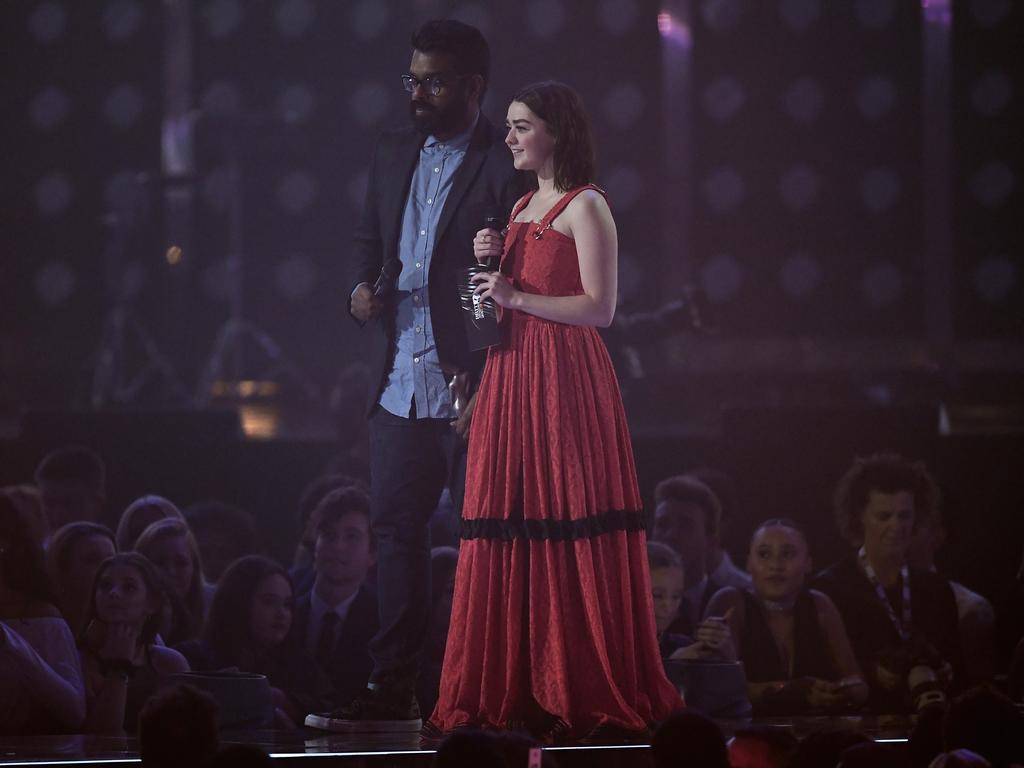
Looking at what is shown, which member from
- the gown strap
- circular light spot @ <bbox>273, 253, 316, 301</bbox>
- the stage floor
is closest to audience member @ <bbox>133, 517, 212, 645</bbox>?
the stage floor

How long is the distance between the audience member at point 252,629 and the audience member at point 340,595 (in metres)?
0.12

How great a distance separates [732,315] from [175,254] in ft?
9.68

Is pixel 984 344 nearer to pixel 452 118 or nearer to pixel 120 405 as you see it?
pixel 120 405

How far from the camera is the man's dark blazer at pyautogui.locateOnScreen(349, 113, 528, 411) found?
3533 millimetres

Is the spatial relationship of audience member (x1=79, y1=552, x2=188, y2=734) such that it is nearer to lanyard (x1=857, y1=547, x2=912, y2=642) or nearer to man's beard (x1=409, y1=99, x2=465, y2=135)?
man's beard (x1=409, y1=99, x2=465, y2=135)

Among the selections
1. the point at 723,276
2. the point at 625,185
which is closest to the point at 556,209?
the point at 625,185

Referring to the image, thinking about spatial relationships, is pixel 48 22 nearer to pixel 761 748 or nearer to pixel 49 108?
pixel 49 108

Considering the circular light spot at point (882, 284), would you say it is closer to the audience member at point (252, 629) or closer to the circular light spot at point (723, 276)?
the circular light spot at point (723, 276)

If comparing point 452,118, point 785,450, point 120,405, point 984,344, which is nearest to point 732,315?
point 984,344

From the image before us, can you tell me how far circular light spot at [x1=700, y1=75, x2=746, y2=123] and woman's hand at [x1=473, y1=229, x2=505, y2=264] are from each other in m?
5.11

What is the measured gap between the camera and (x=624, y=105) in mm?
8164

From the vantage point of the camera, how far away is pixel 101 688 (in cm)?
379

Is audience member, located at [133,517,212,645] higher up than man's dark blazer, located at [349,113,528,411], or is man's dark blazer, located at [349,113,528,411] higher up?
man's dark blazer, located at [349,113,528,411]

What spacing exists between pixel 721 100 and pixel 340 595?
15.0 feet
